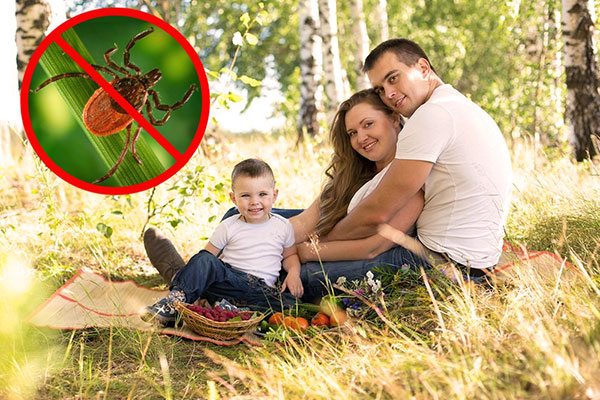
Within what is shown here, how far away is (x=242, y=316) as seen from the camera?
3.54 metres

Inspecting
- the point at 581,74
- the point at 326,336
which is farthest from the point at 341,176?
the point at 581,74

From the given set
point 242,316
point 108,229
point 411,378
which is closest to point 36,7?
point 108,229

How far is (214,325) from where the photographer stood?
335 cm

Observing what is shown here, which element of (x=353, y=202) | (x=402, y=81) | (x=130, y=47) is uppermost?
(x=130, y=47)

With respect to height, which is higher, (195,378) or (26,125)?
(26,125)

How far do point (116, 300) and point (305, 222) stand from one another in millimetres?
1311

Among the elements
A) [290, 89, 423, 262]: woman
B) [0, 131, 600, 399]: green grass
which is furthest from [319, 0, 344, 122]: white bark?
[290, 89, 423, 262]: woman

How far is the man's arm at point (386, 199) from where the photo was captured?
10.9 ft

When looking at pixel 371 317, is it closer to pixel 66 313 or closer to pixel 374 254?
pixel 374 254

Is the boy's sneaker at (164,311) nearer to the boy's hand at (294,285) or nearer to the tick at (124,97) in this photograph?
the boy's hand at (294,285)

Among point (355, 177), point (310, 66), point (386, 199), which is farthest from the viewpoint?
point (310, 66)

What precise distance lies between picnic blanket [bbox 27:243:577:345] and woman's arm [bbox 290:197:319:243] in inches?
33.9

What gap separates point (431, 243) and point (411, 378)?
4.50ft

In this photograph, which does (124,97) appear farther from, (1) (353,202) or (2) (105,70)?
(1) (353,202)
